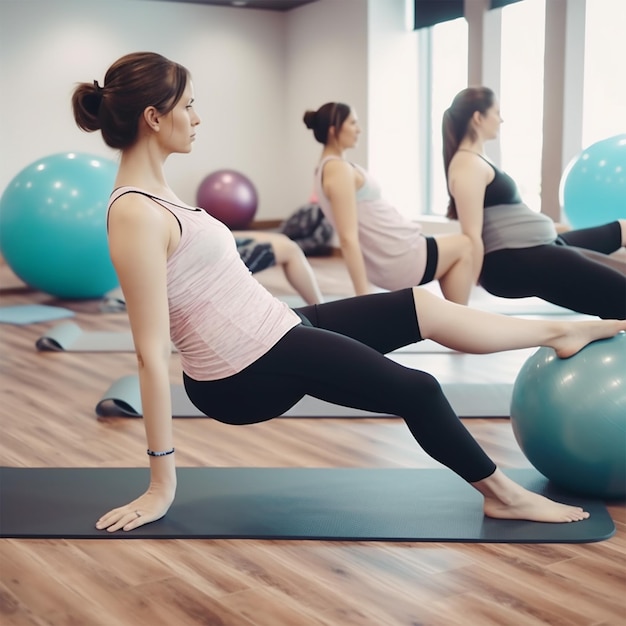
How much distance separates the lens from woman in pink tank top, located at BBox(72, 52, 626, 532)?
1830 millimetres

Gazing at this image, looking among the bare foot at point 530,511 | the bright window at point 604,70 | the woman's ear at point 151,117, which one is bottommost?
the bare foot at point 530,511

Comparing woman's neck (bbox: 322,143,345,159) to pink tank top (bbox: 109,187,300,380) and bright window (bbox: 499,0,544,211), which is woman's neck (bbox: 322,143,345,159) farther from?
bright window (bbox: 499,0,544,211)

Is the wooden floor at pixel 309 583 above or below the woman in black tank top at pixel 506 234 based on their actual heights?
below

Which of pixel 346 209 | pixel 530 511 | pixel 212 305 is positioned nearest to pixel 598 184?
pixel 346 209

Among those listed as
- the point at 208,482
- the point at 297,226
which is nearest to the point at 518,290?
the point at 208,482

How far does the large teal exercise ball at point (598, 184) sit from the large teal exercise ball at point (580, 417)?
249 centimetres

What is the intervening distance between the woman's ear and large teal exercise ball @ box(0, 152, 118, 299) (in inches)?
123

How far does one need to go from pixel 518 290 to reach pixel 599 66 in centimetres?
305

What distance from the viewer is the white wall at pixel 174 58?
7586 millimetres

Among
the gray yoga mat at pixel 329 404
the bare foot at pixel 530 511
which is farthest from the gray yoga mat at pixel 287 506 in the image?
the gray yoga mat at pixel 329 404

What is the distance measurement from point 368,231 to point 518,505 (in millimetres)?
2088

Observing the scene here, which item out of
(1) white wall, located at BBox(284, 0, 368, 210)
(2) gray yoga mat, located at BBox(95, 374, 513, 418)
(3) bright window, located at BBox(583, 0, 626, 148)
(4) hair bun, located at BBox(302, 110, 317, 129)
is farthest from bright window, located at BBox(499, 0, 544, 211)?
(2) gray yoga mat, located at BBox(95, 374, 513, 418)

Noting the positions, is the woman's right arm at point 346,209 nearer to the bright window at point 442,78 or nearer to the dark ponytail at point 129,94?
the dark ponytail at point 129,94

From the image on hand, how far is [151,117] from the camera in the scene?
6.10ft
